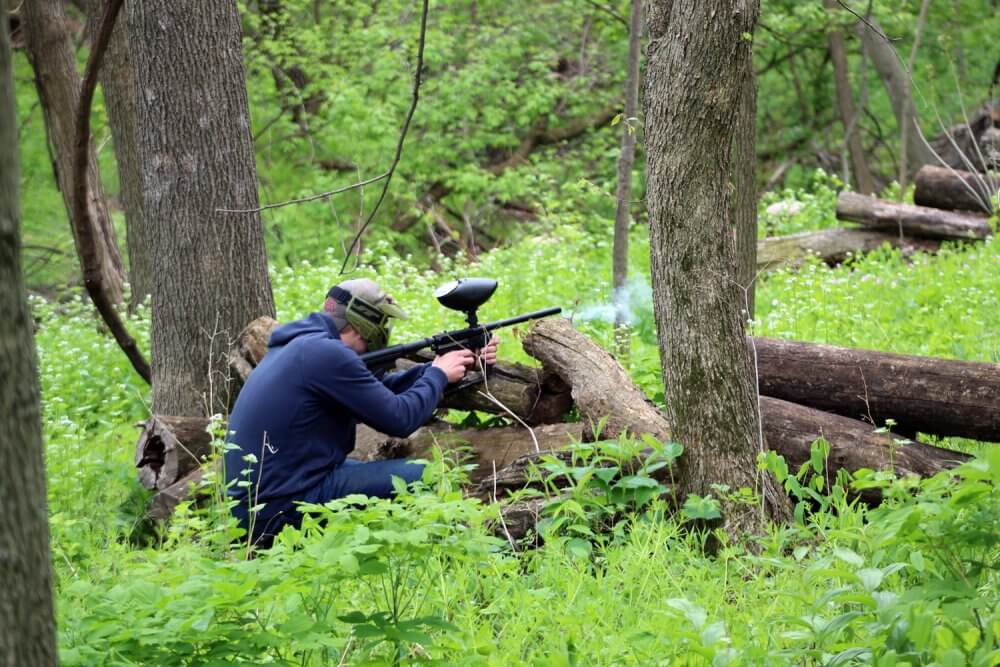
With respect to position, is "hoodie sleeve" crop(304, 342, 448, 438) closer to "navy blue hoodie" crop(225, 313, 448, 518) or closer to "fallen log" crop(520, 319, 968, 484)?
"navy blue hoodie" crop(225, 313, 448, 518)

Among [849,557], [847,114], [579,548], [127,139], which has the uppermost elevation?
[127,139]

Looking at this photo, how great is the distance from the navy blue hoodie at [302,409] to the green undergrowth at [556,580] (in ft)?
1.80

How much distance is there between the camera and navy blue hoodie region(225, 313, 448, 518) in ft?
17.2

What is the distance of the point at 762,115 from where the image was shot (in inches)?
792

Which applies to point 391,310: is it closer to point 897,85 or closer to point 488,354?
point 488,354

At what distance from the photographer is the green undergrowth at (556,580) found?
2.75m

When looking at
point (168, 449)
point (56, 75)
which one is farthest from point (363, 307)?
point (56, 75)

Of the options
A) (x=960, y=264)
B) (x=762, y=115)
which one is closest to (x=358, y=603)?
(x=960, y=264)

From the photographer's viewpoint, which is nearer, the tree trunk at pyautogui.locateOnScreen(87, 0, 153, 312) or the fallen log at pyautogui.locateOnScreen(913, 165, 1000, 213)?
the tree trunk at pyautogui.locateOnScreen(87, 0, 153, 312)

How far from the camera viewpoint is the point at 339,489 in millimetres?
5371

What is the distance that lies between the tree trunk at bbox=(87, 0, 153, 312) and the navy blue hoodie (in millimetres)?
5340

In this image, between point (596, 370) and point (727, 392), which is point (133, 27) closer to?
point (596, 370)

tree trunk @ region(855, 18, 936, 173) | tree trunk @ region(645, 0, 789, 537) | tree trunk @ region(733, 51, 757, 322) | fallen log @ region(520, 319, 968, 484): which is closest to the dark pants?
fallen log @ region(520, 319, 968, 484)

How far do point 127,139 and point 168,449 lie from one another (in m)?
5.22
